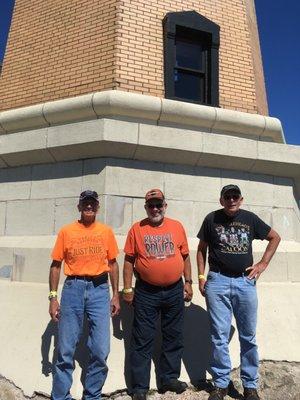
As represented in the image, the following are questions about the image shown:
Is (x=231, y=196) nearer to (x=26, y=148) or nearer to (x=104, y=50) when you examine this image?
(x=26, y=148)

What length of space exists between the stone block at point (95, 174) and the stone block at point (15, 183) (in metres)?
1.04

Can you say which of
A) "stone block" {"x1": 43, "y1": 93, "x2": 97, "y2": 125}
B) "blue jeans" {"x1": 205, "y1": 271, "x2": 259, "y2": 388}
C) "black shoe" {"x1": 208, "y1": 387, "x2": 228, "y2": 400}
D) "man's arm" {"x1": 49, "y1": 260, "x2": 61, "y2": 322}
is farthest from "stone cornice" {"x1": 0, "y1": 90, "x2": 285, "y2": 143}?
"black shoe" {"x1": 208, "y1": 387, "x2": 228, "y2": 400}

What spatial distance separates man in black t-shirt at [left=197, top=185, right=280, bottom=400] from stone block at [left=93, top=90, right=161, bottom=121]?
2302mm

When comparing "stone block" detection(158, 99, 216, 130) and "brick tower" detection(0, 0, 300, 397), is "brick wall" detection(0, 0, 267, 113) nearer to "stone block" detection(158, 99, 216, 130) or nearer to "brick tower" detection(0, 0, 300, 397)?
"brick tower" detection(0, 0, 300, 397)

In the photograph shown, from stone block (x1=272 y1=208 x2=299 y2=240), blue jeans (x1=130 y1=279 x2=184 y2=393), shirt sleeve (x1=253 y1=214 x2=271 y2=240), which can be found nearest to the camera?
blue jeans (x1=130 y1=279 x2=184 y2=393)

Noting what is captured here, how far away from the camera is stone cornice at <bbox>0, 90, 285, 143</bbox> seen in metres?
5.46

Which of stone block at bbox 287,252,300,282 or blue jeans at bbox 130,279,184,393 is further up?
stone block at bbox 287,252,300,282

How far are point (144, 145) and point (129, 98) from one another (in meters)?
0.73

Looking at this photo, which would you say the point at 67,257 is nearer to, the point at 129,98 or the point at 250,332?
the point at 250,332

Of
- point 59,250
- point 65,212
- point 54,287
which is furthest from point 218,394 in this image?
point 65,212

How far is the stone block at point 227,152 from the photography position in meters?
5.78

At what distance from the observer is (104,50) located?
6.13 meters

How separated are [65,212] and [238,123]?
10.1 ft

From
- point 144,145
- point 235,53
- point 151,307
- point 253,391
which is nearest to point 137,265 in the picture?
point 151,307
